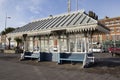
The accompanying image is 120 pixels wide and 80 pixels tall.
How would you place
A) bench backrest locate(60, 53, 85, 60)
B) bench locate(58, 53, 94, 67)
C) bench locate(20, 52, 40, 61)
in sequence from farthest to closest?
bench locate(20, 52, 40, 61)
bench backrest locate(60, 53, 85, 60)
bench locate(58, 53, 94, 67)

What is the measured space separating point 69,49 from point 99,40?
62900mm

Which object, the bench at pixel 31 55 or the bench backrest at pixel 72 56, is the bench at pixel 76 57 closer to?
the bench backrest at pixel 72 56

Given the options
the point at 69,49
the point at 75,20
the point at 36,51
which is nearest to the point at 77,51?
the point at 69,49

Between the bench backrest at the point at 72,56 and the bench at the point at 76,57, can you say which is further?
the bench backrest at the point at 72,56

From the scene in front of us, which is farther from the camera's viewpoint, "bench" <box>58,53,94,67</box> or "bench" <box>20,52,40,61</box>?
"bench" <box>20,52,40,61</box>

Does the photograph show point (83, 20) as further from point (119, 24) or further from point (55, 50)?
point (119, 24)

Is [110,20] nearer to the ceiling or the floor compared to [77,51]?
nearer to the ceiling

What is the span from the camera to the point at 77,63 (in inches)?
665

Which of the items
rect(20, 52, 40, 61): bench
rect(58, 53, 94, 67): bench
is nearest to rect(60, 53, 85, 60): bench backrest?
rect(58, 53, 94, 67): bench

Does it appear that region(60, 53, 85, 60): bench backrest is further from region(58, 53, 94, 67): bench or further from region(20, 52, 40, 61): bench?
region(20, 52, 40, 61): bench

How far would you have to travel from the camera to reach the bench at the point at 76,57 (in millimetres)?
15383

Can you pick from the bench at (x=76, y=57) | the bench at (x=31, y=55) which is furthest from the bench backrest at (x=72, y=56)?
the bench at (x=31, y=55)

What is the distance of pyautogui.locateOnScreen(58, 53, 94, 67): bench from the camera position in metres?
15.4

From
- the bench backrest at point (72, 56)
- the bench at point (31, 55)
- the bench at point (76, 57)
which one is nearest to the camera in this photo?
the bench at point (76, 57)
